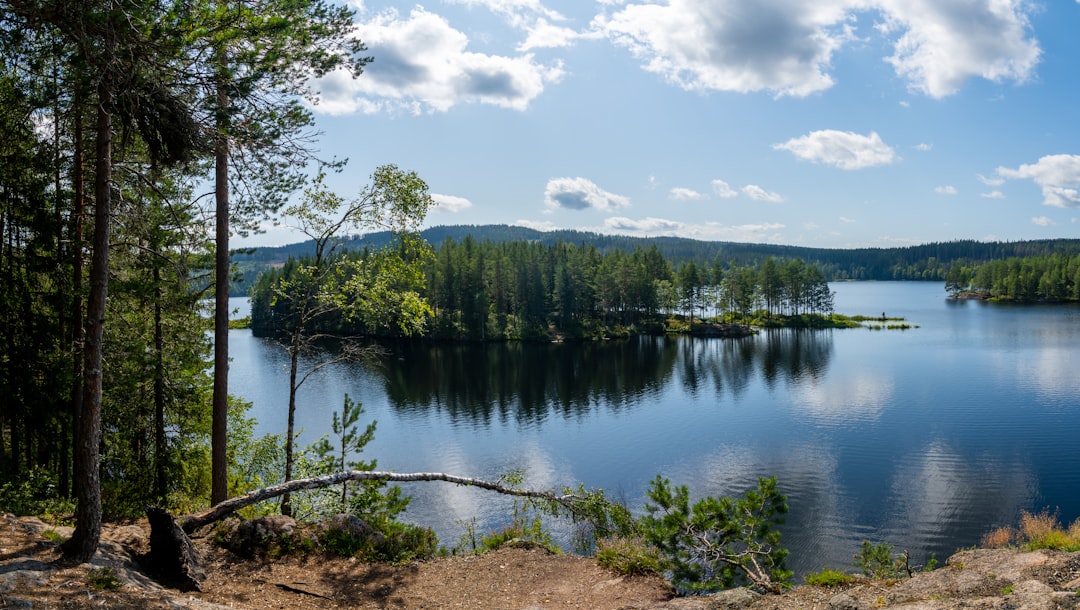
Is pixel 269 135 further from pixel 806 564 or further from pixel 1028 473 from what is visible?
pixel 1028 473

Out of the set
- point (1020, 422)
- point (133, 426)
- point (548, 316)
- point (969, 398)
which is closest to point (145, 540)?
point (133, 426)

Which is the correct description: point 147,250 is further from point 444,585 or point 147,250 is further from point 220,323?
point 444,585

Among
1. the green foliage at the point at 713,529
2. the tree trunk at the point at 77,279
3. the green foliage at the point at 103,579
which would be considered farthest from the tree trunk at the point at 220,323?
the green foliage at the point at 713,529

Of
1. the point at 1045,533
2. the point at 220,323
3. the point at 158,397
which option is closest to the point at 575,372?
the point at 1045,533

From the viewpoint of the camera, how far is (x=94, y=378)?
26.5ft

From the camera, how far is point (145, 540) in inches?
363

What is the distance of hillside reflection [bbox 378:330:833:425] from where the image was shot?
4275cm

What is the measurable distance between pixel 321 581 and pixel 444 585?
1.94 meters

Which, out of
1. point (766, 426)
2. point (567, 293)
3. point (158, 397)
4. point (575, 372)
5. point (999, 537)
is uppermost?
point (567, 293)

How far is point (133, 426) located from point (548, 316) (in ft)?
241

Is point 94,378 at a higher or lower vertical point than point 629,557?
higher

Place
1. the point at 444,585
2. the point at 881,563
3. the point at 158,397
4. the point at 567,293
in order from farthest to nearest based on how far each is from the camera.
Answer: the point at 567,293 → the point at 158,397 → the point at 881,563 → the point at 444,585

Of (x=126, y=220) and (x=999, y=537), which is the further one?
(x=999, y=537)

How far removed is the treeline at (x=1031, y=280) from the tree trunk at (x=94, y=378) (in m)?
160
